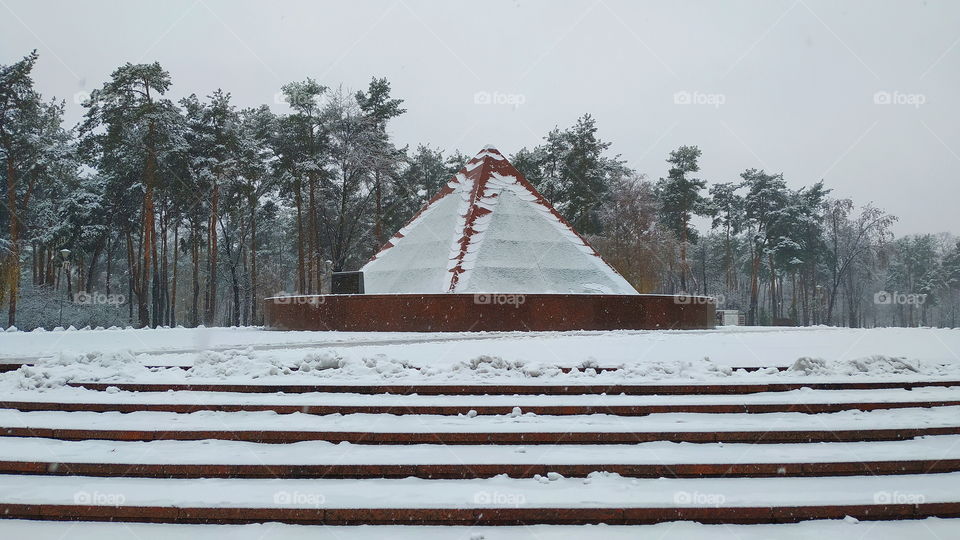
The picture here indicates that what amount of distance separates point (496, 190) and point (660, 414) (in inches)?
557

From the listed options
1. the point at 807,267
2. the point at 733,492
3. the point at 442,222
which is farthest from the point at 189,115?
the point at 807,267

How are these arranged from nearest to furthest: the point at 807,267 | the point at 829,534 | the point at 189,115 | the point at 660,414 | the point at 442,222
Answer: the point at 829,534, the point at 660,414, the point at 442,222, the point at 189,115, the point at 807,267

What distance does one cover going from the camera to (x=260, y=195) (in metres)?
33.2

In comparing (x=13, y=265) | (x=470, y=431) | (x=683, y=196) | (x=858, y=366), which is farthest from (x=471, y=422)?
(x=683, y=196)

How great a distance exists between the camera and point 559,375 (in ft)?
18.7

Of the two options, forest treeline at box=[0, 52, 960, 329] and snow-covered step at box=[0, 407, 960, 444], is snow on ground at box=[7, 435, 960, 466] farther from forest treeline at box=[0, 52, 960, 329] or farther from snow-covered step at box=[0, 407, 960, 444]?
forest treeline at box=[0, 52, 960, 329]

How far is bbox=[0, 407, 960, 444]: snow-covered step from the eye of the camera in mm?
4238

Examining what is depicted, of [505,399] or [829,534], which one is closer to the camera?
[829,534]

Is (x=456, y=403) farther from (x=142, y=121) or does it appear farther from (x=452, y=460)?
(x=142, y=121)

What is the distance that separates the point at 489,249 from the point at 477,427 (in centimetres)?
1186

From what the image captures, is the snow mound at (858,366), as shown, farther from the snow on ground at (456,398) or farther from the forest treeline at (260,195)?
the forest treeline at (260,195)

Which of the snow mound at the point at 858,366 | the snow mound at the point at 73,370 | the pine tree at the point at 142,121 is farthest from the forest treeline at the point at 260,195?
the snow mound at the point at 858,366

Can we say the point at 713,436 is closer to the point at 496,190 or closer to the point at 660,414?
the point at 660,414

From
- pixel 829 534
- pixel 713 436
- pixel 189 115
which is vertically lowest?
pixel 829 534
